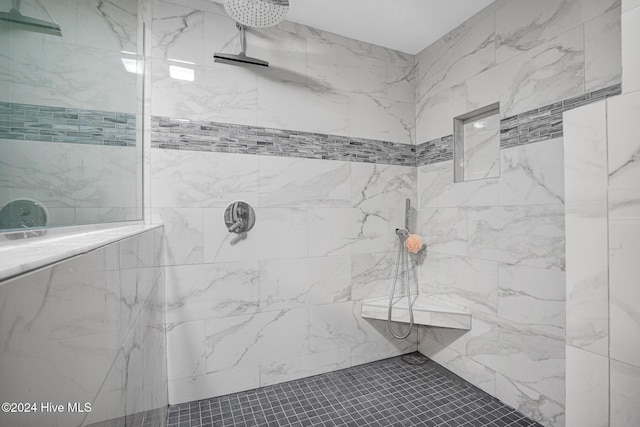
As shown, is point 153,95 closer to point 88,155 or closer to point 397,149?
point 88,155

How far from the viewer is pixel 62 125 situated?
0.83 metres

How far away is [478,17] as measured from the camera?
1904 mm

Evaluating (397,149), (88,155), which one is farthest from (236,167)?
(397,149)

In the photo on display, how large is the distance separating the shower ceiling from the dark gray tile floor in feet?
8.02

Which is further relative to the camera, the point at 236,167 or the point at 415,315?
the point at 415,315

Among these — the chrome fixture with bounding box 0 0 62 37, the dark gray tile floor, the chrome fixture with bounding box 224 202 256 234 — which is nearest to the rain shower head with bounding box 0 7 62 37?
the chrome fixture with bounding box 0 0 62 37

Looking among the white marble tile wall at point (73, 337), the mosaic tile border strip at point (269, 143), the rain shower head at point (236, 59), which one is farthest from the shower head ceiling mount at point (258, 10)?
the white marble tile wall at point (73, 337)

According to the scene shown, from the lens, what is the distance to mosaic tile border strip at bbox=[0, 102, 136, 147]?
611 millimetres

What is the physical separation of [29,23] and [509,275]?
86.9 inches

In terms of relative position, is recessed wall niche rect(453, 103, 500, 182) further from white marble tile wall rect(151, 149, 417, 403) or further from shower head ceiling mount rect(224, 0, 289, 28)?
shower head ceiling mount rect(224, 0, 289, 28)

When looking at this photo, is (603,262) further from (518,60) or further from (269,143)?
(269,143)

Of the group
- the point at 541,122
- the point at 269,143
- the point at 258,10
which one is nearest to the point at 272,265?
the point at 269,143

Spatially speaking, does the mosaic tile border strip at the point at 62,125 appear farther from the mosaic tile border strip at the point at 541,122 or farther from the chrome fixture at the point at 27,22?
the mosaic tile border strip at the point at 541,122

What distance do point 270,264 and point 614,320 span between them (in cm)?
161
